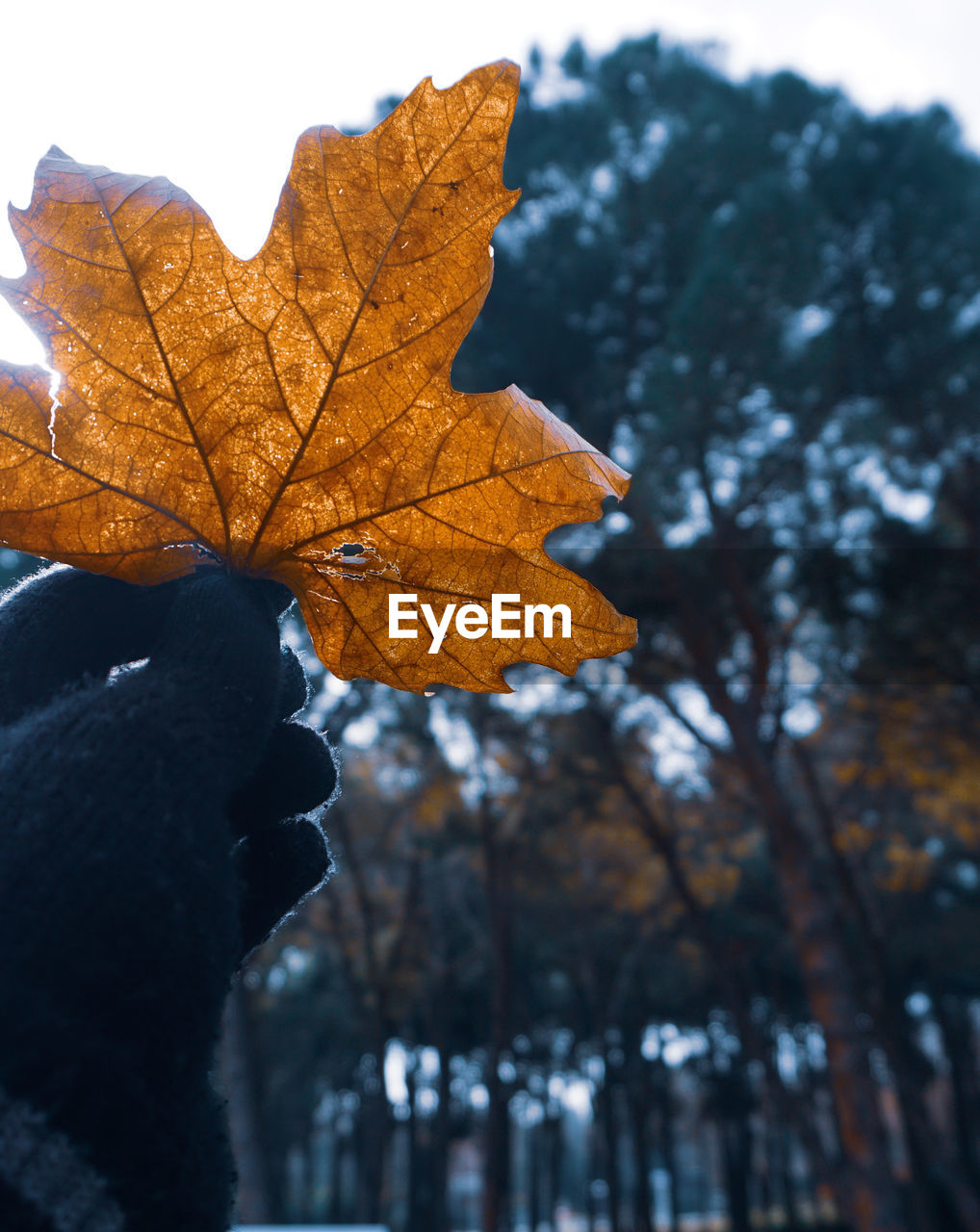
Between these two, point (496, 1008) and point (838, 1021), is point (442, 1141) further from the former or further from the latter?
point (838, 1021)

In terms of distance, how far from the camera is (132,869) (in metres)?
0.81

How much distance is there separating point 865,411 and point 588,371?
3.55 metres

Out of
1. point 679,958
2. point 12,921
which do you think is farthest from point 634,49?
point 679,958

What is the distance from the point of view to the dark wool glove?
2.31ft

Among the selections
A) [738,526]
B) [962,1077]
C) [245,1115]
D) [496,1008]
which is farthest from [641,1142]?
[738,526]

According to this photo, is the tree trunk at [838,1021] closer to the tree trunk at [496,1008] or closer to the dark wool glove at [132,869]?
the tree trunk at [496,1008]

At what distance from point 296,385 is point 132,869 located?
62 cm

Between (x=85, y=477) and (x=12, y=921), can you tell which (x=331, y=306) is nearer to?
(x=85, y=477)

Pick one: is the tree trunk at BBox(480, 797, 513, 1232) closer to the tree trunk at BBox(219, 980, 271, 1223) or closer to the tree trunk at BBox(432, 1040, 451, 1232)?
the tree trunk at BBox(432, 1040, 451, 1232)

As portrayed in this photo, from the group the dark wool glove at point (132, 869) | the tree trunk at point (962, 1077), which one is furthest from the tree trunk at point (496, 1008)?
the dark wool glove at point (132, 869)

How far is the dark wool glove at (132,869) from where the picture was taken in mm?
704

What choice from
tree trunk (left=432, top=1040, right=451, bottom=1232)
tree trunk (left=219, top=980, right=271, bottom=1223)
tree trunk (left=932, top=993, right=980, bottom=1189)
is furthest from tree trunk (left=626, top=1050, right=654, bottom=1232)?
tree trunk (left=219, top=980, right=271, bottom=1223)

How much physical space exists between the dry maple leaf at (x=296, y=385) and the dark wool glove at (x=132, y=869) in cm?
11

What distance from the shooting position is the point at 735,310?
8742 mm
